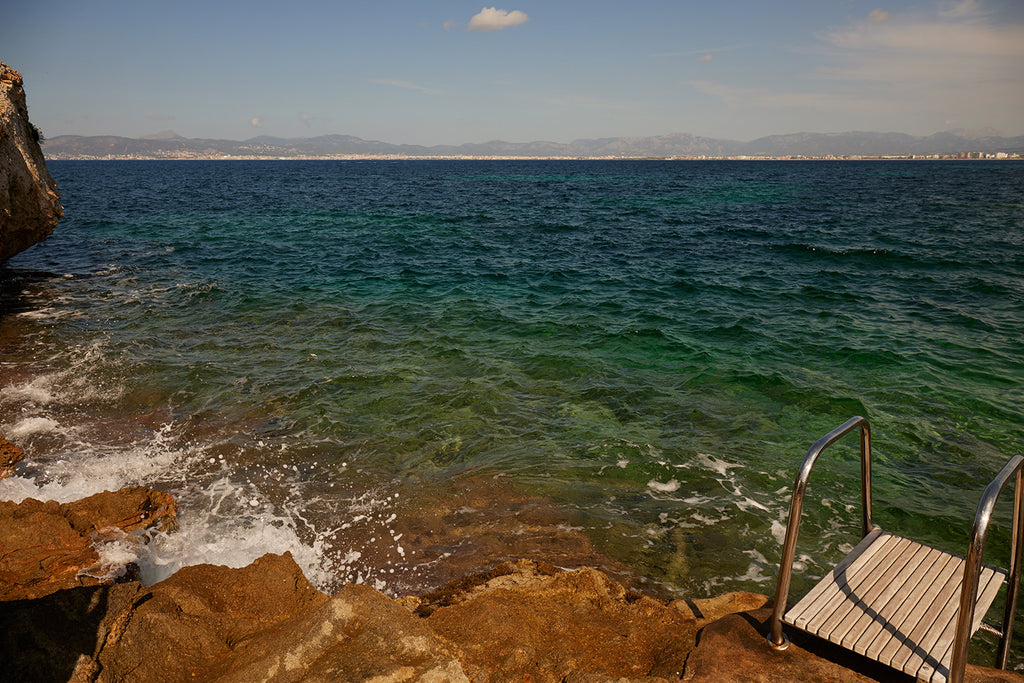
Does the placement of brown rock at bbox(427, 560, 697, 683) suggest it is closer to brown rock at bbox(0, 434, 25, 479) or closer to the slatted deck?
the slatted deck

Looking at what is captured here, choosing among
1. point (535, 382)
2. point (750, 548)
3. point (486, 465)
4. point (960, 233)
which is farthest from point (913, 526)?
point (960, 233)

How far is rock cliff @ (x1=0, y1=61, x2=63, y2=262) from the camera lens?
496 inches

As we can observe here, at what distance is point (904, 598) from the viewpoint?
4059mm

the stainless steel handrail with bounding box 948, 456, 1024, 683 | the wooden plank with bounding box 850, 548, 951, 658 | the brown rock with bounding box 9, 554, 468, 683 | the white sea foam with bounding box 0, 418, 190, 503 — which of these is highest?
the stainless steel handrail with bounding box 948, 456, 1024, 683

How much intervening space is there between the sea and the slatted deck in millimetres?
1536

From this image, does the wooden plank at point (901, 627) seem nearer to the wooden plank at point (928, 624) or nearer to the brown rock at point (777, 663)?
the wooden plank at point (928, 624)

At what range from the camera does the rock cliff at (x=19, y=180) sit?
12.6m

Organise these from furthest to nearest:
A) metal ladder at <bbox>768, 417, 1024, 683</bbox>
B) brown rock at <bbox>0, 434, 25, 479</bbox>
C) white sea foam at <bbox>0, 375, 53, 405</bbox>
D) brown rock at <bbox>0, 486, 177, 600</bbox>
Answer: white sea foam at <bbox>0, 375, 53, 405</bbox> < brown rock at <bbox>0, 434, 25, 479</bbox> < brown rock at <bbox>0, 486, 177, 600</bbox> < metal ladder at <bbox>768, 417, 1024, 683</bbox>

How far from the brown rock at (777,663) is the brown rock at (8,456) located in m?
8.88

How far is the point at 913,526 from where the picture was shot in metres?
6.73

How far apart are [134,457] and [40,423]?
7.74 feet

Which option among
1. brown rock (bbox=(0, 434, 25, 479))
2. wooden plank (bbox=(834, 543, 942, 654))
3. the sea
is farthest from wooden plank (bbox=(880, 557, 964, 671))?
brown rock (bbox=(0, 434, 25, 479))

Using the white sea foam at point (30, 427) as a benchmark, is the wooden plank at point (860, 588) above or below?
above

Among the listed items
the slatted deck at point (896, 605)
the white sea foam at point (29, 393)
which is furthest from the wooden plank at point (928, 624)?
the white sea foam at point (29, 393)
